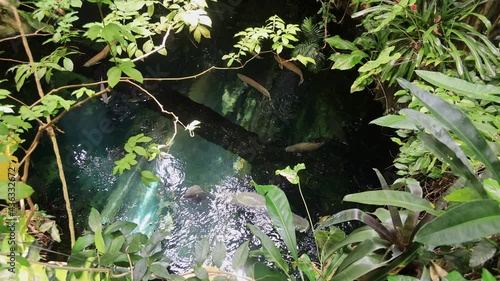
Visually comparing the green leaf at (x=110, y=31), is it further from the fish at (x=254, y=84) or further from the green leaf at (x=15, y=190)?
the fish at (x=254, y=84)

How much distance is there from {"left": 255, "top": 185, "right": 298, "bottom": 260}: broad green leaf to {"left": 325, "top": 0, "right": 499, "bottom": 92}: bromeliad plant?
160 centimetres

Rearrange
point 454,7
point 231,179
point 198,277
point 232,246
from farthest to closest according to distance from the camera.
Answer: point 231,179 → point 454,7 → point 232,246 → point 198,277

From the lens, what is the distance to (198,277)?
1.11 metres

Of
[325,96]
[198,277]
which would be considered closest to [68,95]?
[325,96]

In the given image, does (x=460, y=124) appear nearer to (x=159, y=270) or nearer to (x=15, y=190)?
(x=159, y=270)

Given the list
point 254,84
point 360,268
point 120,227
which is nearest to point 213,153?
point 254,84

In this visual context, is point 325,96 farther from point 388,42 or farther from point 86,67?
point 86,67

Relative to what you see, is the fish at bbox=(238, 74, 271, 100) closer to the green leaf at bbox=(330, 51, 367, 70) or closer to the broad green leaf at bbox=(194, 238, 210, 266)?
the green leaf at bbox=(330, 51, 367, 70)

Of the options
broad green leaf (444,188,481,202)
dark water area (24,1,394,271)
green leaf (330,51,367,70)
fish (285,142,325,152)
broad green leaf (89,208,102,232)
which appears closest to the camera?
broad green leaf (444,188,481,202)

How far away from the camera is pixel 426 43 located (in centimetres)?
249

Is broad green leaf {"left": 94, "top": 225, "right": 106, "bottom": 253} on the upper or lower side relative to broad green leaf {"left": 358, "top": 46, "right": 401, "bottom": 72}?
lower

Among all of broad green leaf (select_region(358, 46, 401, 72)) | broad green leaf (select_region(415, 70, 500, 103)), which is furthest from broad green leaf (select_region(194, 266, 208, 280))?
broad green leaf (select_region(358, 46, 401, 72))

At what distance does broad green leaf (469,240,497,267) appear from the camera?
2.79ft

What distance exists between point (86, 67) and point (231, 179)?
1.94 meters
